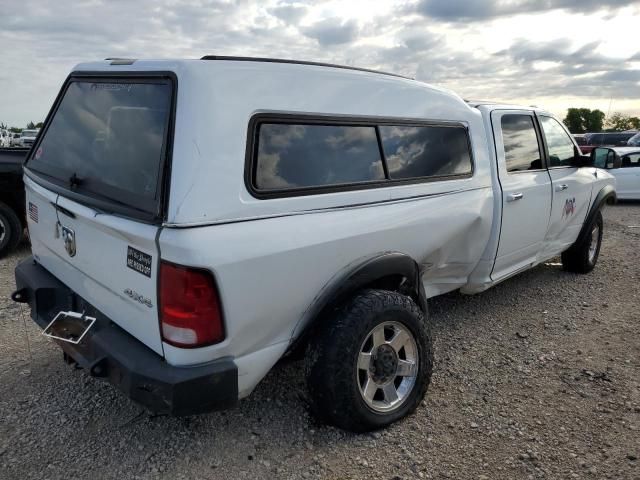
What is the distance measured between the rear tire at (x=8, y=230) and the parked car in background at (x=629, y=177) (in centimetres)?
1194

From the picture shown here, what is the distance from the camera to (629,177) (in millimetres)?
12008

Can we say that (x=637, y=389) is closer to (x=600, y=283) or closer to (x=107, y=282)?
(x=600, y=283)

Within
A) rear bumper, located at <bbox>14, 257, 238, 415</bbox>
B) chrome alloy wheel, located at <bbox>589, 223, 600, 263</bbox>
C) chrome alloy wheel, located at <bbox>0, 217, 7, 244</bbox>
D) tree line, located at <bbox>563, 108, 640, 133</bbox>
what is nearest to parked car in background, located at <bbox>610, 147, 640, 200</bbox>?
chrome alloy wheel, located at <bbox>589, 223, 600, 263</bbox>

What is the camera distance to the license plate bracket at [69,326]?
2621 mm

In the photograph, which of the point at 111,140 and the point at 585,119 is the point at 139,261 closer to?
the point at 111,140

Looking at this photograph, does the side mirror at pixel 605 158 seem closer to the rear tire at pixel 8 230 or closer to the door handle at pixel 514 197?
the door handle at pixel 514 197

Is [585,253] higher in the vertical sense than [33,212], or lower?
lower

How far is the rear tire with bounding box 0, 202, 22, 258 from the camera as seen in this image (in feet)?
19.8

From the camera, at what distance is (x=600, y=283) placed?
18.4ft

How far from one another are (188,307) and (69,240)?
1048 millimetres

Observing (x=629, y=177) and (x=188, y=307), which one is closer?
(x=188, y=307)

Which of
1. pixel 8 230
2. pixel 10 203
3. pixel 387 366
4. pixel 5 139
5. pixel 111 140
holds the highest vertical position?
pixel 111 140

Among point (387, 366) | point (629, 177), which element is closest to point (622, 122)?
point (629, 177)

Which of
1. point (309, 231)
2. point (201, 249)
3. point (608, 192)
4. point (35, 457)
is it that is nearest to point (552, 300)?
point (608, 192)
